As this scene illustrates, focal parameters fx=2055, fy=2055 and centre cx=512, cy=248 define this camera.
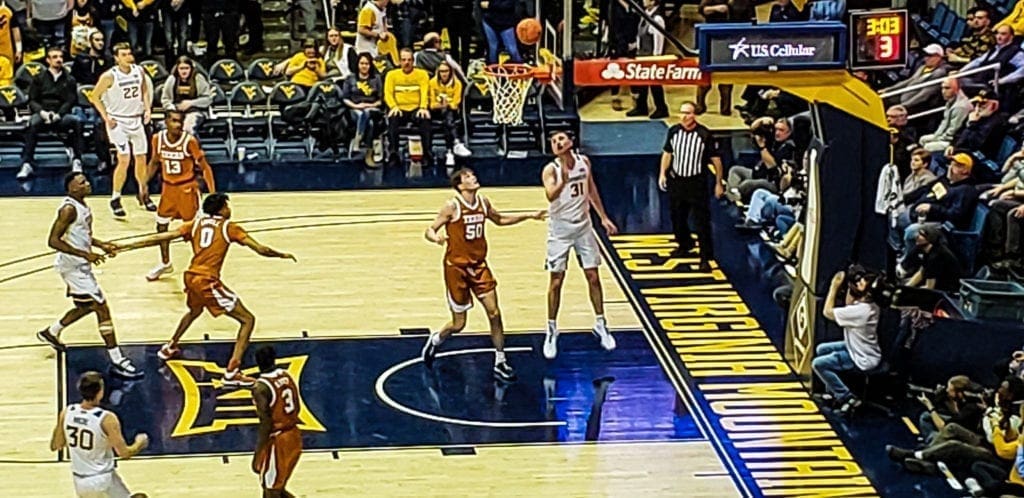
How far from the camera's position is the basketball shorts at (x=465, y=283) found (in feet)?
53.3

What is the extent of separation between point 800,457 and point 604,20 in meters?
11.9

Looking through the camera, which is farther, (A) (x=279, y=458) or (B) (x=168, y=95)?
(B) (x=168, y=95)

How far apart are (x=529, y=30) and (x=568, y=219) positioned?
737 cm

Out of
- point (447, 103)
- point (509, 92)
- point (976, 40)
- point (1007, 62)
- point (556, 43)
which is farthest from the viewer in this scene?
point (556, 43)

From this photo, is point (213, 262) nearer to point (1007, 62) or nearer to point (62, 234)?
point (62, 234)

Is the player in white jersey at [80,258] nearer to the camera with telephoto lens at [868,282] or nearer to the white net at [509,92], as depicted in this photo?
the camera with telephoto lens at [868,282]

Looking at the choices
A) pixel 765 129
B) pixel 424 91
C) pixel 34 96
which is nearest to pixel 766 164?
pixel 765 129

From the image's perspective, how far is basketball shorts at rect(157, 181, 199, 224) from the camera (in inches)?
734

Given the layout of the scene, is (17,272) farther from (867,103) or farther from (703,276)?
(867,103)

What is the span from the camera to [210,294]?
16172 mm

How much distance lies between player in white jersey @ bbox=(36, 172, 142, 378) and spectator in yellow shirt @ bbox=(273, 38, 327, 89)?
756cm

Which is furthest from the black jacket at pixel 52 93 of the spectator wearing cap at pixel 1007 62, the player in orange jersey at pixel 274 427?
the player in orange jersey at pixel 274 427

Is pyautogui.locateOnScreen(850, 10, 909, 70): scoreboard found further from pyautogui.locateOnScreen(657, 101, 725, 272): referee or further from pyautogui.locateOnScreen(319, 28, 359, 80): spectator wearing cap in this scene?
pyautogui.locateOnScreen(319, 28, 359, 80): spectator wearing cap

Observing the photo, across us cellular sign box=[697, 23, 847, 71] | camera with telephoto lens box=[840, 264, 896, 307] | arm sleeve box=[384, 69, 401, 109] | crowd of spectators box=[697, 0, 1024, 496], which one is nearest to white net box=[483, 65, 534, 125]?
arm sleeve box=[384, 69, 401, 109]
